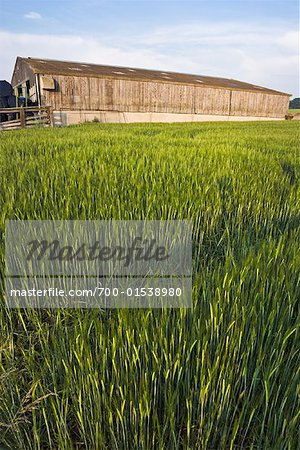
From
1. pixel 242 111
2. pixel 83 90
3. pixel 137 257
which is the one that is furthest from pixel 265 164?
pixel 242 111

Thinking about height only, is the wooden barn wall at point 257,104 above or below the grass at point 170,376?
above

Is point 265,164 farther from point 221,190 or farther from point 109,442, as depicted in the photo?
point 109,442

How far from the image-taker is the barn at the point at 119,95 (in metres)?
17.0

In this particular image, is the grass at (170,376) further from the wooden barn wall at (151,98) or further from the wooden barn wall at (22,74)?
the wooden barn wall at (22,74)

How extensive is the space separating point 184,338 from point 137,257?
0.63m
